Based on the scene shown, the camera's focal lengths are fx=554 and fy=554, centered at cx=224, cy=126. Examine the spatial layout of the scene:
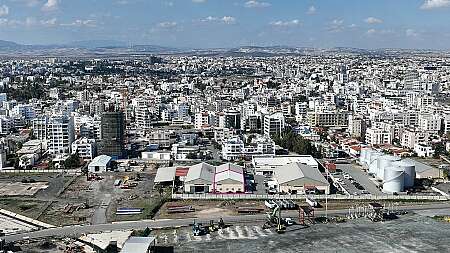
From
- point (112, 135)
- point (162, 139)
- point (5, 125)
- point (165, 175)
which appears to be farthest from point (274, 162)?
point (5, 125)

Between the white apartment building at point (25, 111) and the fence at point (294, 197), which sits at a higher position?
the white apartment building at point (25, 111)

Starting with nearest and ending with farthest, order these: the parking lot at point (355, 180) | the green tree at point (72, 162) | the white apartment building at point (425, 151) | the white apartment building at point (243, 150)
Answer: the parking lot at point (355, 180) → the green tree at point (72, 162) → the white apartment building at point (243, 150) → the white apartment building at point (425, 151)

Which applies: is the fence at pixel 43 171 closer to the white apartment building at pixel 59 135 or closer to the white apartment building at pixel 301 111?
the white apartment building at pixel 59 135

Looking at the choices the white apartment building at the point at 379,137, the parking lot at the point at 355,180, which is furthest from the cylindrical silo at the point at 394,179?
the white apartment building at the point at 379,137

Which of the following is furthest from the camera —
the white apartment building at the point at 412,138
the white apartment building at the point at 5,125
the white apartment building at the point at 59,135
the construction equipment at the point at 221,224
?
the white apartment building at the point at 5,125

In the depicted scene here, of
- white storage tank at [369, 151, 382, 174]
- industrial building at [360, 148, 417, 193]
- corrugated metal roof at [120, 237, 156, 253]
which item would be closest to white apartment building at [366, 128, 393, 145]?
white storage tank at [369, 151, 382, 174]

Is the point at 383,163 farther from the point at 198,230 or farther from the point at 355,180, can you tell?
the point at 198,230

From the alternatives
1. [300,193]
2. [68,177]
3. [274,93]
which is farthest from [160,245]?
[274,93]
